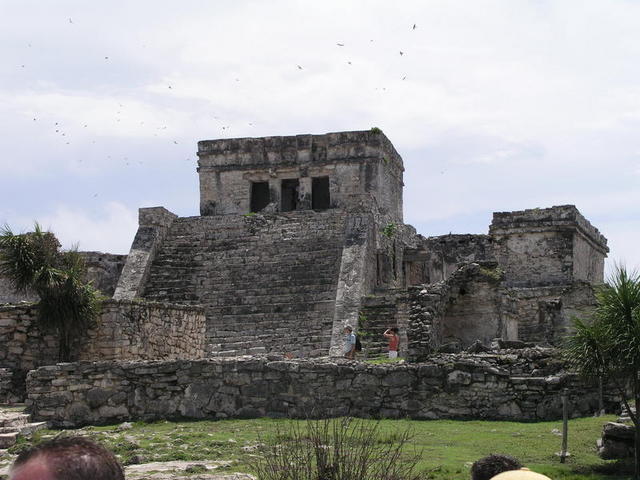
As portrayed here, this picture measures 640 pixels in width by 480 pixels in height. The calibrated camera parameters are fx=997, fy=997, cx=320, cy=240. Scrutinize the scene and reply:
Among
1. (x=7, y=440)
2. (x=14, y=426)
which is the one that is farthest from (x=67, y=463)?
(x=14, y=426)

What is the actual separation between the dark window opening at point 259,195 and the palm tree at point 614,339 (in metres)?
20.9

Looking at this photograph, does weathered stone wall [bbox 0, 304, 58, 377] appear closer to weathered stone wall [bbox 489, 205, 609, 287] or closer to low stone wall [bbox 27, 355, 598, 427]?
low stone wall [bbox 27, 355, 598, 427]

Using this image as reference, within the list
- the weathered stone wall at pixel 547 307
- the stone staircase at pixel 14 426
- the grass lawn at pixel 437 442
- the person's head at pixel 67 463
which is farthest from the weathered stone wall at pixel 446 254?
the person's head at pixel 67 463

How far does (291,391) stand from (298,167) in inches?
706

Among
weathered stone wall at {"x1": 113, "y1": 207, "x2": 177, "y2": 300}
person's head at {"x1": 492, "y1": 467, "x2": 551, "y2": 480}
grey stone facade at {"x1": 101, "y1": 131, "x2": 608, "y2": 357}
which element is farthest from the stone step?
weathered stone wall at {"x1": 113, "y1": 207, "x2": 177, "y2": 300}

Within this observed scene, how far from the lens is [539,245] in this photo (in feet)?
90.9

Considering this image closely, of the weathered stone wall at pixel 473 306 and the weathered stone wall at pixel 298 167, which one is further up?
the weathered stone wall at pixel 298 167

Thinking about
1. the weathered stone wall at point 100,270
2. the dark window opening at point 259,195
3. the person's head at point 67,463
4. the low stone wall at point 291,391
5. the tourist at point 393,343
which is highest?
the dark window opening at point 259,195

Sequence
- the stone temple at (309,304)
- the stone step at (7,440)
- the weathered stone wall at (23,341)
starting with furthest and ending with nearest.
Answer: the weathered stone wall at (23,341) → the stone temple at (309,304) → the stone step at (7,440)

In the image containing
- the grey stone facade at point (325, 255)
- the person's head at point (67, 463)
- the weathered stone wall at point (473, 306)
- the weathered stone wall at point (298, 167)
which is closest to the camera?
the person's head at point (67, 463)

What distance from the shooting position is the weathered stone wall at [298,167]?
2834 cm

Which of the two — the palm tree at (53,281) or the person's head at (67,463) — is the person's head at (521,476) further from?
the palm tree at (53,281)

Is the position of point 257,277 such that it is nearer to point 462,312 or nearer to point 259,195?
point 462,312

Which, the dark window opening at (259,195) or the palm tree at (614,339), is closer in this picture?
the palm tree at (614,339)
